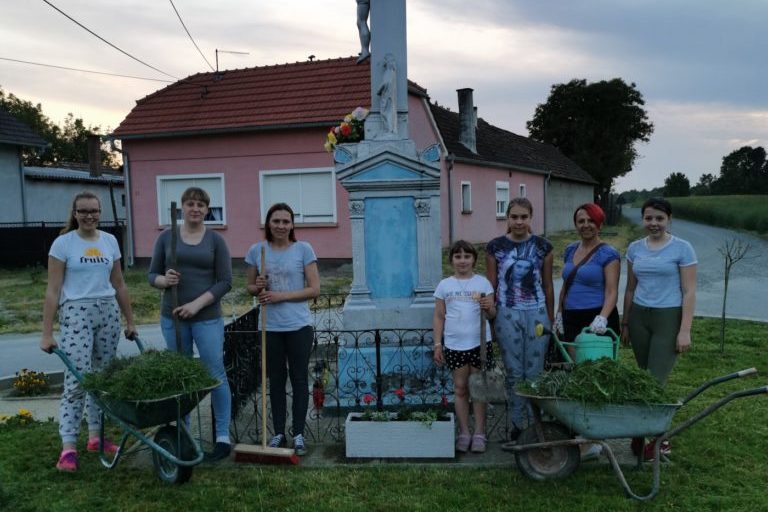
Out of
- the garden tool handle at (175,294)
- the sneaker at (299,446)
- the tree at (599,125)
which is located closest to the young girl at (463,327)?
the sneaker at (299,446)

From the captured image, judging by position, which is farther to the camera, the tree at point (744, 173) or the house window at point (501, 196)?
the tree at point (744, 173)

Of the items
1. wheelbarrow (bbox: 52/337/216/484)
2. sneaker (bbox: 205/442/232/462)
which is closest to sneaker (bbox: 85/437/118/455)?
wheelbarrow (bbox: 52/337/216/484)

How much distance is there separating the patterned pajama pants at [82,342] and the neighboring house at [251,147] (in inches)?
435

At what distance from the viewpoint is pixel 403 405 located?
4594mm

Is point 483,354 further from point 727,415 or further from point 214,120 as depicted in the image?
point 214,120

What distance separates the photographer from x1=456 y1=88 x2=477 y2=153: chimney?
850 inches

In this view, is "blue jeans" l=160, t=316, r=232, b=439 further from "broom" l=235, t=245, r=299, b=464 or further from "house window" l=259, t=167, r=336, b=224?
"house window" l=259, t=167, r=336, b=224

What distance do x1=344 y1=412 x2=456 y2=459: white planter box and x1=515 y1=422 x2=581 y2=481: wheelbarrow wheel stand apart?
55cm

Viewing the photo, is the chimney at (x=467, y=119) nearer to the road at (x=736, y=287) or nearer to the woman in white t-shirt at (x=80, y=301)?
the road at (x=736, y=287)

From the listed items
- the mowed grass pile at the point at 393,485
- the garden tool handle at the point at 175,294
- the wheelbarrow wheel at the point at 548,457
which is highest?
the garden tool handle at the point at 175,294

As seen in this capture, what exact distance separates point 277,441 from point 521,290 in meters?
2.00

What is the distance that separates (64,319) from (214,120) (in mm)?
12817

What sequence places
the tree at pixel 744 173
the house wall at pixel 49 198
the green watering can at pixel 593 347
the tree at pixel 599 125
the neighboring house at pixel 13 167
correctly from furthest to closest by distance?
the tree at pixel 744 173 < the tree at pixel 599 125 < the house wall at pixel 49 198 < the neighboring house at pixel 13 167 < the green watering can at pixel 593 347

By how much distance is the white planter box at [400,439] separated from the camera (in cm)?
427
